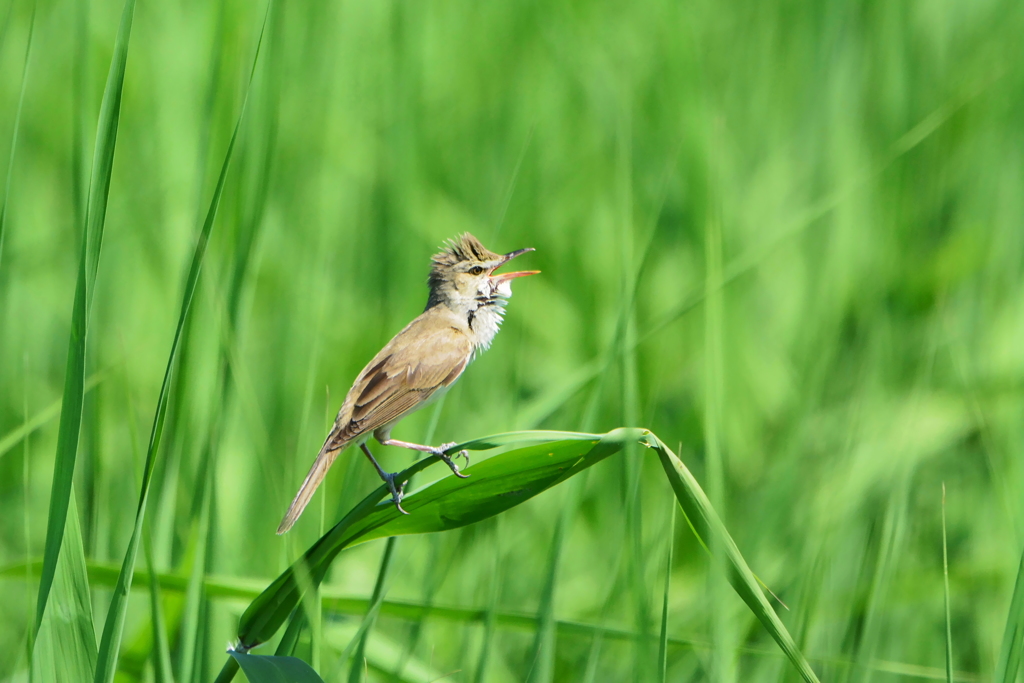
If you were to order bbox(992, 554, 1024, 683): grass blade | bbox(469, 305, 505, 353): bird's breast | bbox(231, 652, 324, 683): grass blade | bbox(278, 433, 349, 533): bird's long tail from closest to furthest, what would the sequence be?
bbox(231, 652, 324, 683): grass blade, bbox(992, 554, 1024, 683): grass blade, bbox(278, 433, 349, 533): bird's long tail, bbox(469, 305, 505, 353): bird's breast

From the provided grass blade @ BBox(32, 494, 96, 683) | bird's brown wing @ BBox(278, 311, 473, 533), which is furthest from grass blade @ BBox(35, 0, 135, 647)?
bird's brown wing @ BBox(278, 311, 473, 533)

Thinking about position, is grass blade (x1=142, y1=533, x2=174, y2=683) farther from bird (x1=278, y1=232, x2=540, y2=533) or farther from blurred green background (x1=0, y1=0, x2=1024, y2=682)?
bird (x1=278, y1=232, x2=540, y2=533)

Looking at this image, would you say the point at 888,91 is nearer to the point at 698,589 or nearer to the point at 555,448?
the point at 698,589

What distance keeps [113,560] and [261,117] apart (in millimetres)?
1560

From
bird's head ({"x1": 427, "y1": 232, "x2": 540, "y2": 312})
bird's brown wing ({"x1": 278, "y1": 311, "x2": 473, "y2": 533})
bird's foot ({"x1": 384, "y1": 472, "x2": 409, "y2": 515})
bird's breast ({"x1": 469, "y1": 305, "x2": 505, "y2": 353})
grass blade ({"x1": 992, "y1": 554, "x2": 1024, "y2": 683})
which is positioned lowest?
grass blade ({"x1": 992, "y1": 554, "x2": 1024, "y2": 683})

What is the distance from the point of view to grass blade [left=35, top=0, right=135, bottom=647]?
5.14 feet

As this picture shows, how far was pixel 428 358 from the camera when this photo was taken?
2932 mm

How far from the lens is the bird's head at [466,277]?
3.32 m

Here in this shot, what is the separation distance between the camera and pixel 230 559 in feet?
9.74

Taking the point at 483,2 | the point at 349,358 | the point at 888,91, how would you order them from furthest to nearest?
the point at 483,2 < the point at 888,91 < the point at 349,358

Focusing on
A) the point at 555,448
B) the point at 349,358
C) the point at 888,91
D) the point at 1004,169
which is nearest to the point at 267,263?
the point at 349,358

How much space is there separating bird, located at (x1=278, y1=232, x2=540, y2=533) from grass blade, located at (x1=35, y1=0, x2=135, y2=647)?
456mm

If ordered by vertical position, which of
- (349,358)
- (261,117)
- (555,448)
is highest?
(261,117)

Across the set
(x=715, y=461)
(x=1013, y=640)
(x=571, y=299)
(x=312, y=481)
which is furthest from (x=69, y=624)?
(x=571, y=299)
